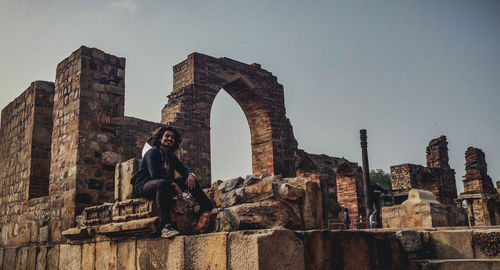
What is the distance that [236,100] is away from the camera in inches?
725

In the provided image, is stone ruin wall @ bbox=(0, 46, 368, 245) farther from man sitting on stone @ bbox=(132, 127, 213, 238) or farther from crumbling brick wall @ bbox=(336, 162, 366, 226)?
crumbling brick wall @ bbox=(336, 162, 366, 226)

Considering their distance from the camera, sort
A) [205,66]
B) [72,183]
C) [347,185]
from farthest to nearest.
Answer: [347,185] < [205,66] < [72,183]

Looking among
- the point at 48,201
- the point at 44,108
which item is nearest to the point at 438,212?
the point at 48,201

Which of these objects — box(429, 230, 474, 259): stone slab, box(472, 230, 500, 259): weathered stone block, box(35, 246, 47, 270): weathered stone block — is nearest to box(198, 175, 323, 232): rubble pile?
box(429, 230, 474, 259): stone slab

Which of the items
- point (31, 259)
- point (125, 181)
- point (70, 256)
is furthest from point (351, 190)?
point (125, 181)

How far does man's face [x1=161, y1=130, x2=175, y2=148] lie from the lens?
3.97m

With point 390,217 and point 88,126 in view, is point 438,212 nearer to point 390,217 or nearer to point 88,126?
point 390,217

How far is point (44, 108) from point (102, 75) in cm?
140

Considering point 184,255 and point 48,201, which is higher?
point 48,201

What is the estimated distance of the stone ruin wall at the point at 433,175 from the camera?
73.9 ft

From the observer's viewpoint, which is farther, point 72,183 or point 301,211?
point 72,183

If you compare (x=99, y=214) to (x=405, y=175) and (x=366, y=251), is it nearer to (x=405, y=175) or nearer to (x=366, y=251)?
(x=366, y=251)

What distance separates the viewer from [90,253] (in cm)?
434

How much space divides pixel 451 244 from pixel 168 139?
8.33 ft
